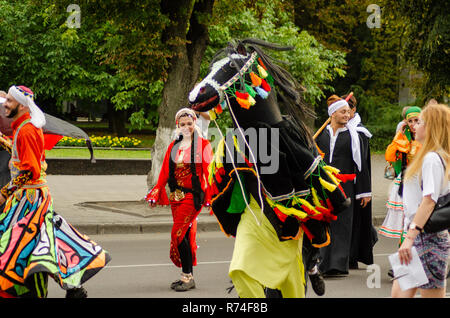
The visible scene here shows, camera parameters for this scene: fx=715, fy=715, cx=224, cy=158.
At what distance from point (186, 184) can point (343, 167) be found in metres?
1.89

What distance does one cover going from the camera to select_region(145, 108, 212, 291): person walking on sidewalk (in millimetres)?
7449

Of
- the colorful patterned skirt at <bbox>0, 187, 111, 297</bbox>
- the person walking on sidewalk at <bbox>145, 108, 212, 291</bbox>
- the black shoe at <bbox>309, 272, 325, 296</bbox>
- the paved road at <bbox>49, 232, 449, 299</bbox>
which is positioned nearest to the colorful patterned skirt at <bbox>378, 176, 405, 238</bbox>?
the paved road at <bbox>49, 232, 449, 299</bbox>

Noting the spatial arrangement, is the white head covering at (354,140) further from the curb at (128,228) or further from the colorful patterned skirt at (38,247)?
the curb at (128,228)

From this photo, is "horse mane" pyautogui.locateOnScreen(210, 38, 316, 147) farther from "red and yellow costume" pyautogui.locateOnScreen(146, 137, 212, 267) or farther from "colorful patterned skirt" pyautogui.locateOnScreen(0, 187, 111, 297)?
"red and yellow costume" pyautogui.locateOnScreen(146, 137, 212, 267)

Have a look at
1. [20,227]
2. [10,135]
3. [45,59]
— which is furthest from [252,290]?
[45,59]

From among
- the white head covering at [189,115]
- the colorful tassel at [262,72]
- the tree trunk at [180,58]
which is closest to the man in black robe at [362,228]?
the white head covering at [189,115]

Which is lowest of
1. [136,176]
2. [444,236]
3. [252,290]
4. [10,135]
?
[136,176]

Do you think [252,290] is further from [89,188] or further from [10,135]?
[89,188]

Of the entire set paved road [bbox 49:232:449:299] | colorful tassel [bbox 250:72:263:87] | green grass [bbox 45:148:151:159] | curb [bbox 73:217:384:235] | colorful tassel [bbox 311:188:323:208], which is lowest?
green grass [bbox 45:148:151:159]

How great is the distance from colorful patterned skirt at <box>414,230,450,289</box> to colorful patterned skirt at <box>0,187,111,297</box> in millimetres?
2646

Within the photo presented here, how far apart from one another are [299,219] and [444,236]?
3.36ft

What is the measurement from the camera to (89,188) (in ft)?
54.0

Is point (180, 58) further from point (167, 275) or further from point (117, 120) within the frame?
point (117, 120)

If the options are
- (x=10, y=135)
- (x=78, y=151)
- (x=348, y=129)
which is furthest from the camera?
(x=78, y=151)
